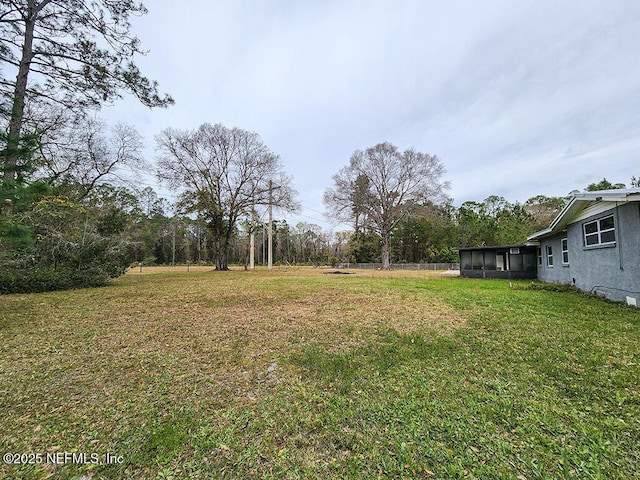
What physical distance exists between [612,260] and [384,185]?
20.7 m

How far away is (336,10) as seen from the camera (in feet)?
28.1

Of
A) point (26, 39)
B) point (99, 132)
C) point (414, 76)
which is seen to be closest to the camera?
point (26, 39)

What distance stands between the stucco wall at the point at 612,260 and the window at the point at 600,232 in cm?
13

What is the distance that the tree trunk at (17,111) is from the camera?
390cm

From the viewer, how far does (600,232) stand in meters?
7.00

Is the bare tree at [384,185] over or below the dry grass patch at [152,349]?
over

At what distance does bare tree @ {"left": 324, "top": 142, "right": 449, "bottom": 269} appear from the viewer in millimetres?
25188

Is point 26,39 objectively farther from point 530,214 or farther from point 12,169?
point 530,214

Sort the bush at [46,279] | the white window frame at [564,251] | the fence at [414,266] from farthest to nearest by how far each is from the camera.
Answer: the fence at [414,266]
the white window frame at [564,251]
the bush at [46,279]

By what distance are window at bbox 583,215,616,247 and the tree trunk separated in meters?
12.6

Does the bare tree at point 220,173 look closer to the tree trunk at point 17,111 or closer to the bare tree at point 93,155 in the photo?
the bare tree at point 93,155

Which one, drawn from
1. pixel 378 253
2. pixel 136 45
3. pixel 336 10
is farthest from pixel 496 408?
pixel 378 253

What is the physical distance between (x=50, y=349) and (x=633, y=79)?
18373 mm

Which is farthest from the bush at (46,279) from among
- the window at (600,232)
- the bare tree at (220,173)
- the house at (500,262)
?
the house at (500,262)
